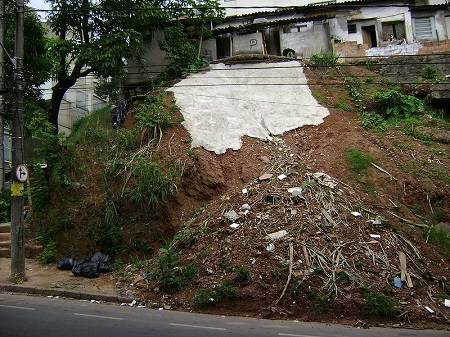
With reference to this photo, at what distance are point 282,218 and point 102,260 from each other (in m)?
5.03

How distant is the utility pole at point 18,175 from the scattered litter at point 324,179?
7900 millimetres

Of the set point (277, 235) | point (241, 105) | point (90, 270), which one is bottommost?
point (90, 270)

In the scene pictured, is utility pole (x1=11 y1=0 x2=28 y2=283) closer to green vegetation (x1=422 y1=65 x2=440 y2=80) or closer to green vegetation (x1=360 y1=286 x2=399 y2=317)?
green vegetation (x1=360 y1=286 x2=399 y2=317)

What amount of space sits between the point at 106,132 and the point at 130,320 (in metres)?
8.42

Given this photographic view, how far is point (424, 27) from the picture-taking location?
22047 millimetres

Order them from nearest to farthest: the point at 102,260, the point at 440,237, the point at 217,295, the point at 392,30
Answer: the point at 217,295 → the point at 440,237 → the point at 102,260 → the point at 392,30

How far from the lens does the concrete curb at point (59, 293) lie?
9.20 meters

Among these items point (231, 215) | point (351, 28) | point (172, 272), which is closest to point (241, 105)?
point (231, 215)

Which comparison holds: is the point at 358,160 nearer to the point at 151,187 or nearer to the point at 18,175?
the point at 151,187

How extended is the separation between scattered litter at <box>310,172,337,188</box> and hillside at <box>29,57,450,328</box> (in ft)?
0.13

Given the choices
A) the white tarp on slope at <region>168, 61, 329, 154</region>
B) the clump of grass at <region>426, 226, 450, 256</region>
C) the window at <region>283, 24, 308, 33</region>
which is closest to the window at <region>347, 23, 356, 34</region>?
the window at <region>283, 24, 308, 33</region>

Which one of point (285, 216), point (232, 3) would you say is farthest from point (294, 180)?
point (232, 3)

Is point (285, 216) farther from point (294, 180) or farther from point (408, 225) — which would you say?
point (408, 225)

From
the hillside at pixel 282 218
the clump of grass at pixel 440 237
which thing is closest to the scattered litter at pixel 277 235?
the hillside at pixel 282 218
